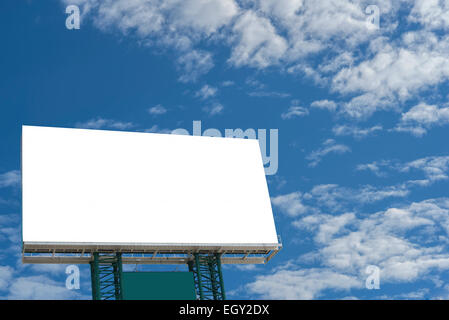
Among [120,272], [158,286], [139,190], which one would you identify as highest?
[139,190]

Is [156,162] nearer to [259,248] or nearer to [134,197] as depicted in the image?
[134,197]

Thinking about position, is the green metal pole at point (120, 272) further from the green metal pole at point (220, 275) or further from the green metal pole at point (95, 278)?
the green metal pole at point (220, 275)

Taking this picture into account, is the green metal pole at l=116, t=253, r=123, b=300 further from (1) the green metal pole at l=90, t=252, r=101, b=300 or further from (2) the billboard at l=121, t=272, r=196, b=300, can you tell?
(1) the green metal pole at l=90, t=252, r=101, b=300

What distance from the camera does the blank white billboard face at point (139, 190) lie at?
3897 cm

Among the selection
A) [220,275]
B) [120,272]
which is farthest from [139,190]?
[220,275]

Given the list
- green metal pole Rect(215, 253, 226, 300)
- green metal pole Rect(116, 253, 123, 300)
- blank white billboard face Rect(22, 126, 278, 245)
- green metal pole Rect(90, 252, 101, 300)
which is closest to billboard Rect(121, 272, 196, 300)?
green metal pole Rect(116, 253, 123, 300)

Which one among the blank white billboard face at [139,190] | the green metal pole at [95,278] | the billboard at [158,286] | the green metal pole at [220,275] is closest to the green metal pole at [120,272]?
the billboard at [158,286]

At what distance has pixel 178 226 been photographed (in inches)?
1633

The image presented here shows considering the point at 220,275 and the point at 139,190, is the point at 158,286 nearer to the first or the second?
the point at 220,275

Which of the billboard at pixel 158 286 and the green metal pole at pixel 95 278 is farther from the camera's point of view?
the billboard at pixel 158 286

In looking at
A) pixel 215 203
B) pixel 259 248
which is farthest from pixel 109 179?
pixel 259 248

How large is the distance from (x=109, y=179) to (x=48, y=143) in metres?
5.26

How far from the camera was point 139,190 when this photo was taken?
4209 cm
